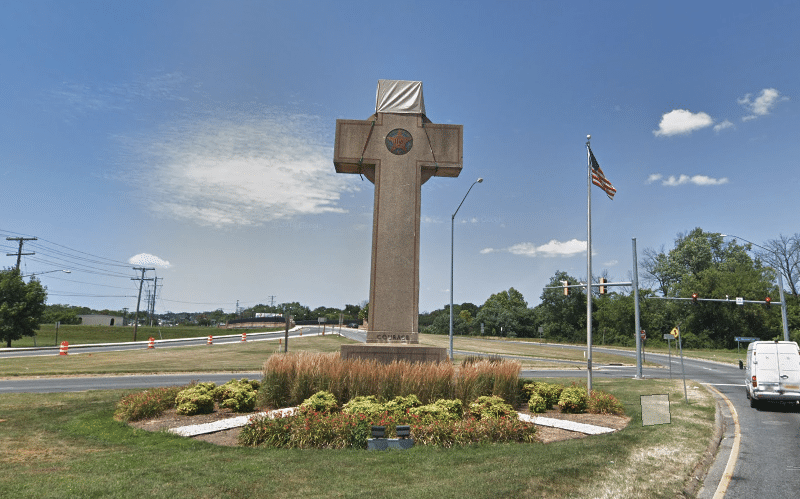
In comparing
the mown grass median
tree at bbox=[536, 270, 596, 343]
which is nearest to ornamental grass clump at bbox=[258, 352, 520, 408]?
the mown grass median

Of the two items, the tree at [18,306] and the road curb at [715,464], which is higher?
the tree at [18,306]

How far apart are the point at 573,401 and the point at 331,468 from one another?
324 inches

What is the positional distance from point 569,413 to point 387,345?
17.9ft

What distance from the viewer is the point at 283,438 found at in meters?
9.41

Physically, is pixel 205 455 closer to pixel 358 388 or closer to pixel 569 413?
pixel 358 388

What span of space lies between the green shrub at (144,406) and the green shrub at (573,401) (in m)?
10.8

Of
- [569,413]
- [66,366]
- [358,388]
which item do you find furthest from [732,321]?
[66,366]

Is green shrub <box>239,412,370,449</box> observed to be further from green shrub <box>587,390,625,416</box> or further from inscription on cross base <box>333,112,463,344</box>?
green shrub <box>587,390,625,416</box>

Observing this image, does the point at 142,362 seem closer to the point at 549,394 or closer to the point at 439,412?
the point at 549,394

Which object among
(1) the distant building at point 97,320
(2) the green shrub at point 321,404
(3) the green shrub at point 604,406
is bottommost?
(1) the distant building at point 97,320

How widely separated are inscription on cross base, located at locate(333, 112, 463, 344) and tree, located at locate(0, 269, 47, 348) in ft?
156

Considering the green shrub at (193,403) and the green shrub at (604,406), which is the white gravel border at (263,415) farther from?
the green shrub at (604,406)

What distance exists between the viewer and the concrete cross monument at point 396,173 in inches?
583

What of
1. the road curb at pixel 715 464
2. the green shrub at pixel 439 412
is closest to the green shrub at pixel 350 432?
the green shrub at pixel 439 412
